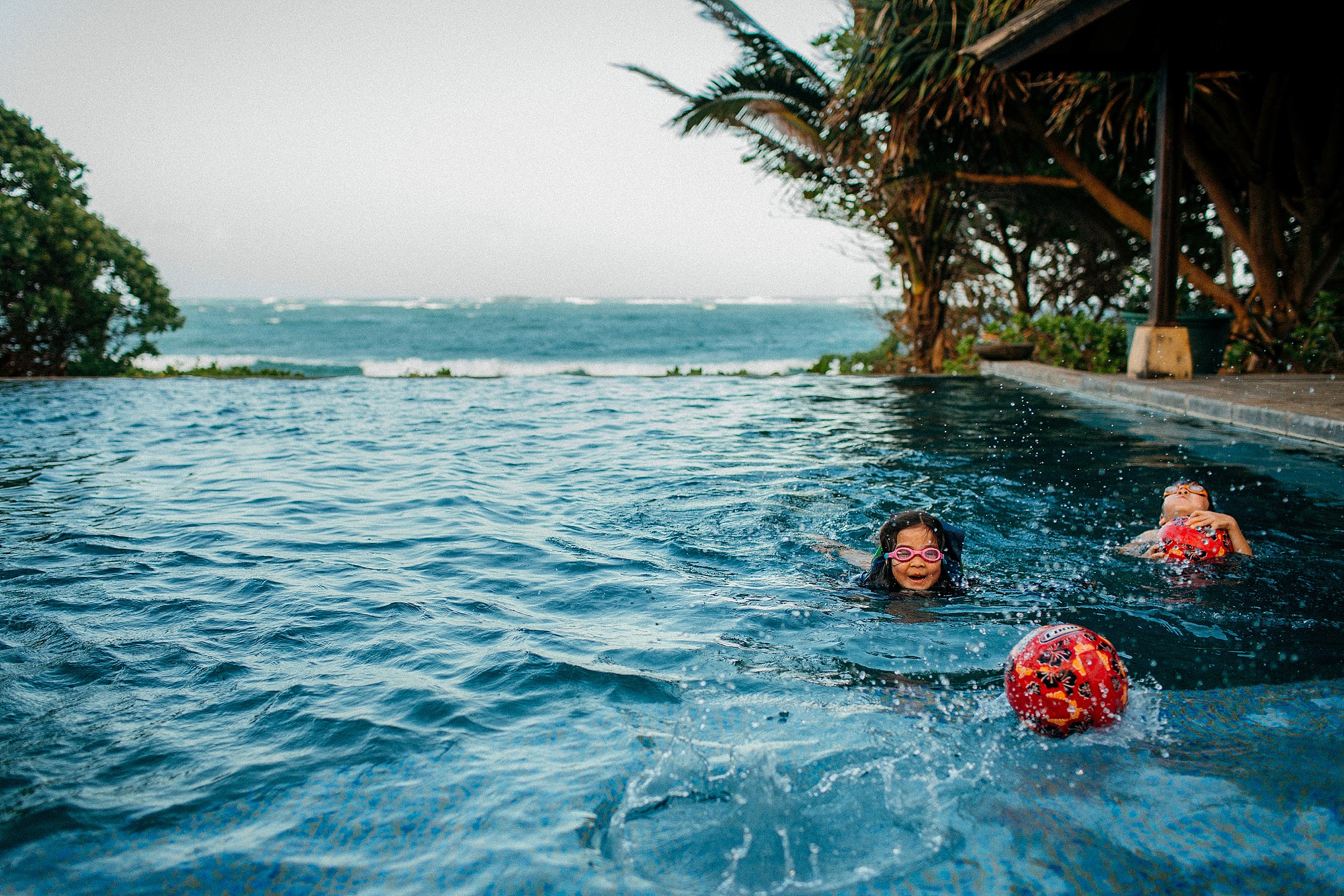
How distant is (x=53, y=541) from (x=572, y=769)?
467cm

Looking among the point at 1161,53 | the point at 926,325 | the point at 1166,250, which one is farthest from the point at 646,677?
the point at 926,325

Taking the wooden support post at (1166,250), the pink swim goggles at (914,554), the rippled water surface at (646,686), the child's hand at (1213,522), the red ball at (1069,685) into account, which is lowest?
the rippled water surface at (646,686)

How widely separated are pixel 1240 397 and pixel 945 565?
6.42 meters

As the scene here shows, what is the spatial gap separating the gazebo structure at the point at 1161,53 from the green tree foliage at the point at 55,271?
50.4 ft

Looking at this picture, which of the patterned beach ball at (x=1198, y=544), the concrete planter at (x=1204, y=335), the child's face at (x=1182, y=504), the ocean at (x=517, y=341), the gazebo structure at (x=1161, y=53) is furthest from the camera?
the ocean at (x=517, y=341)

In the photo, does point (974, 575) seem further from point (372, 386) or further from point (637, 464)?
point (372, 386)

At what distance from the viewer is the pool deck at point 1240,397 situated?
8180 millimetres

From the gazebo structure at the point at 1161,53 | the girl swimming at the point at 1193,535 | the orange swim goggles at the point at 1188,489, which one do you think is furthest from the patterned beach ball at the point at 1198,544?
the gazebo structure at the point at 1161,53

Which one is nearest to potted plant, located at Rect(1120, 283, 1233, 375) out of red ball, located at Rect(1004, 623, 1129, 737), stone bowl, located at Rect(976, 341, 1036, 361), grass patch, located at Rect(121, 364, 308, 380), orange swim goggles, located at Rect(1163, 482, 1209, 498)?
stone bowl, located at Rect(976, 341, 1036, 361)

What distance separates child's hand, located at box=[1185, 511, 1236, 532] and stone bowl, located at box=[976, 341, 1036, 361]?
31.7ft

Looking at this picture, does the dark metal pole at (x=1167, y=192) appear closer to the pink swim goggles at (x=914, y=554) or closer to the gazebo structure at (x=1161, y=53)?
the gazebo structure at (x=1161, y=53)

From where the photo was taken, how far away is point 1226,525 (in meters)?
5.22

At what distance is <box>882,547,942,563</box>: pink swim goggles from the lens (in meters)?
4.74

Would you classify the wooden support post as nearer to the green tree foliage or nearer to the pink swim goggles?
the pink swim goggles
